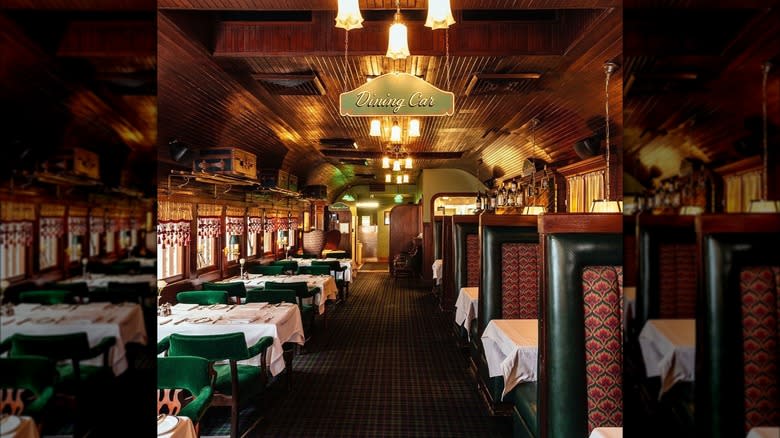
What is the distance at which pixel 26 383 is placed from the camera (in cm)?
63

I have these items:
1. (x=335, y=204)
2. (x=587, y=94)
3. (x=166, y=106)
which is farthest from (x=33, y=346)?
(x=335, y=204)

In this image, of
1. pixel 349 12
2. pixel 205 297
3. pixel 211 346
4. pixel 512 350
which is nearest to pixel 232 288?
pixel 205 297

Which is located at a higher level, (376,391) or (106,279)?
(106,279)

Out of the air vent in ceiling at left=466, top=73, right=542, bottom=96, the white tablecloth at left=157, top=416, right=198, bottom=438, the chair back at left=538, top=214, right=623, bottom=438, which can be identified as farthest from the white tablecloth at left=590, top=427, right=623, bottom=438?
the air vent in ceiling at left=466, top=73, right=542, bottom=96

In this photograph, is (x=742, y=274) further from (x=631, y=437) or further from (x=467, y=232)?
(x=467, y=232)

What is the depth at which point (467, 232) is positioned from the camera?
6574 mm

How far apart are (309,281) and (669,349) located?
23.7 ft

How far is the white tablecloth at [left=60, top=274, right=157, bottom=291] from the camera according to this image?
0.68 meters

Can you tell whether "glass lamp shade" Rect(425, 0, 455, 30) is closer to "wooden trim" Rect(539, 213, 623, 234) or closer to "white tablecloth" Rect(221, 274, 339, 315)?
"wooden trim" Rect(539, 213, 623, 234)

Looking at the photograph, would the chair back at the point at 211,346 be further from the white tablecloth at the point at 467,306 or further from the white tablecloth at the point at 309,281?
the white tablecloth at the point at 309,281

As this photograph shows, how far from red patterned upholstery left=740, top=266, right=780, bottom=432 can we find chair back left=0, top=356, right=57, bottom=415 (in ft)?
3.11

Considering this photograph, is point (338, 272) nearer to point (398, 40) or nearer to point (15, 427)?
point (398, 40)

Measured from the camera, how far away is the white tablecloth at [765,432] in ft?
1.99

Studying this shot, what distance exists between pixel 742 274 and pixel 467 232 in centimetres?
597
